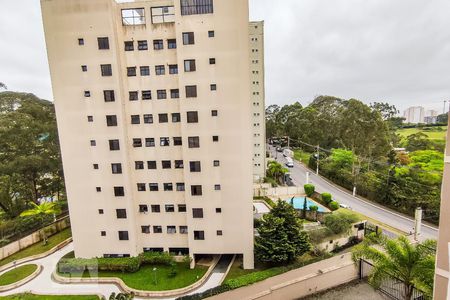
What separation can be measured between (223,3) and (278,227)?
640 inches

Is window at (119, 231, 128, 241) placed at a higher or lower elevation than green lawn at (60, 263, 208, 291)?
higher

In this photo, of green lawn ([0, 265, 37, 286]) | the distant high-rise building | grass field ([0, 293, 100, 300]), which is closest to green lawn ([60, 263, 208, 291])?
grass field ([0, 293, 100, 300])

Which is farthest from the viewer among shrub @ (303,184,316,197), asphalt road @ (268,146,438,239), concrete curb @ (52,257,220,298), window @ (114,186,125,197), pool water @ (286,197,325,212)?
shrub @ (303,184,316,197)

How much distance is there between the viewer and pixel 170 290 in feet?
53.6

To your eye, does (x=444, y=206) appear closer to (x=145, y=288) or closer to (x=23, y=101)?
(x=145, y=288)

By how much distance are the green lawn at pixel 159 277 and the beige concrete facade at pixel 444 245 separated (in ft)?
49.7

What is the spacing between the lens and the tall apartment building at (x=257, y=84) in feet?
126

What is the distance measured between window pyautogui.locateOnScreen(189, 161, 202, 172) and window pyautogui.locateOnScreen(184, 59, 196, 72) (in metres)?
6.74

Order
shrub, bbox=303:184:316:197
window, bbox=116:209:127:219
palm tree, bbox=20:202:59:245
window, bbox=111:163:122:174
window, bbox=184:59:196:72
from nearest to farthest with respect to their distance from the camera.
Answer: window, bbox=184:59:196:72, window, bbox=111:163:122:174, window, bbox=116:209:127:219, palm tree, bbox=20:202:59:245, shrub, bbox=303:184:316:197

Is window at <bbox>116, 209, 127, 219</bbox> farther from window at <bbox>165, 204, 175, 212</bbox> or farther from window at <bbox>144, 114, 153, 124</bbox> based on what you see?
window at <bbox>144, 114, 153, 124</bbox>

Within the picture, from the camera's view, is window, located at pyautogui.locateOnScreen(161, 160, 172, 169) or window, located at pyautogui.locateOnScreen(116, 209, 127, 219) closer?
window, located at pyautogui.locateOnScreen(161, 160, 172, 169)

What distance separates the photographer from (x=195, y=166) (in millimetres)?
18141

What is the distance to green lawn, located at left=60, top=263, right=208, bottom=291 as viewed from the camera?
16.8m

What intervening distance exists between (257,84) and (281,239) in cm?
2729
